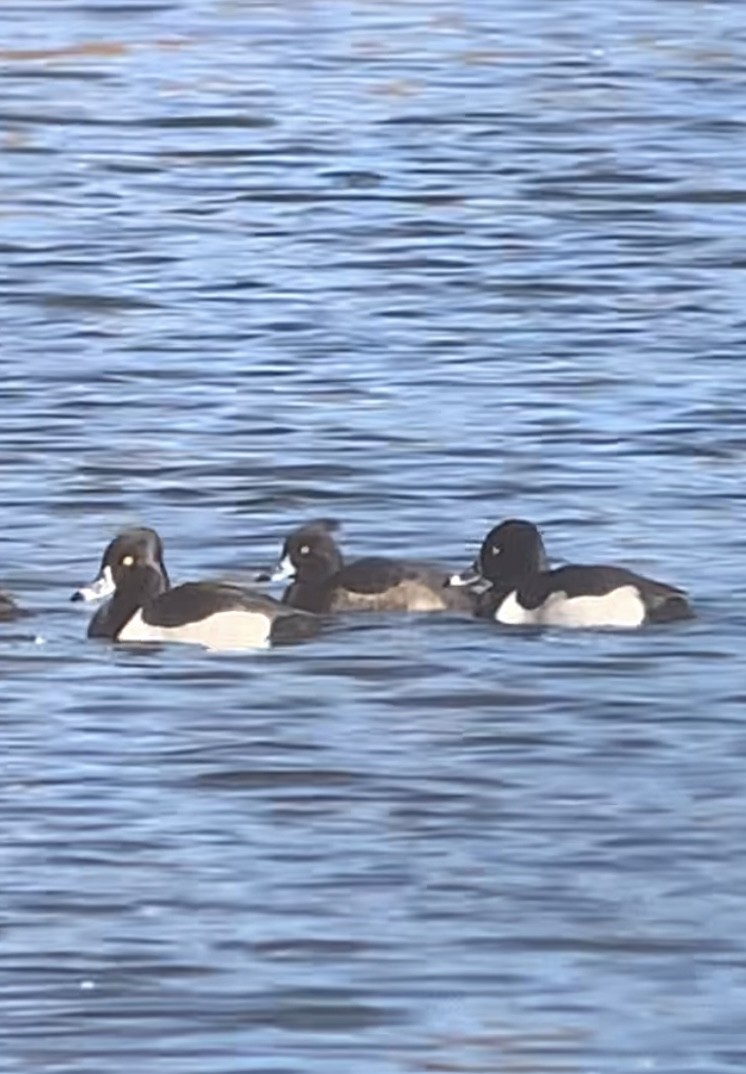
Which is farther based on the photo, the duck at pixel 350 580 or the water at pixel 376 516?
the duck at pixel 350 580

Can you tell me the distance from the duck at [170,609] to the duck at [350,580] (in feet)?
0.70

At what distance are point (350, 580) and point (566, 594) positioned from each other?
0.72 m

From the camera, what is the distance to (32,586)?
14.4 m

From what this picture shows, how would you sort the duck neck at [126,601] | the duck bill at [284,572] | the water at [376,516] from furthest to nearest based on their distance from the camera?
the duck bill at [284,572] < the duck neck at [126,601] < the water at [376,516]

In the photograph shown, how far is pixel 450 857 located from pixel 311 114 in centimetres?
1525

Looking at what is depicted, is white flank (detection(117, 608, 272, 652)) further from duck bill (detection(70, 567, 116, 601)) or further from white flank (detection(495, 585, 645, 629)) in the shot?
white flank (detection(495, 585, 645, 629))

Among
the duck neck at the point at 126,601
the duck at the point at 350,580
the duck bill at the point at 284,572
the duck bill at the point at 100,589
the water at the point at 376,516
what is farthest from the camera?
the duck bill at the point at 284,572

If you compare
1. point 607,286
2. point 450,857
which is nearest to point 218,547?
point 450,857

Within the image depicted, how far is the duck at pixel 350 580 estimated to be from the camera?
1388 centimetres

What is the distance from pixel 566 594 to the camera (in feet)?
45.1

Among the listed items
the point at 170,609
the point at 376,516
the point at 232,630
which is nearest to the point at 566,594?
the point at 232,630

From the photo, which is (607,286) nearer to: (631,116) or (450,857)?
(631,116)

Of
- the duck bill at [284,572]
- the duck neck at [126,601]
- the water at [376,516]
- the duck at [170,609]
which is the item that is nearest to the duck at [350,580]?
the duck bill at [284,572]

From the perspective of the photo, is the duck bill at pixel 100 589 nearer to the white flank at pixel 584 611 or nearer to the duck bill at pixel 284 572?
the duck bill at pixel 284 572
